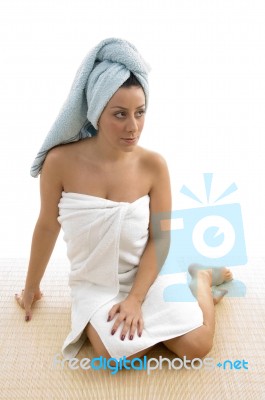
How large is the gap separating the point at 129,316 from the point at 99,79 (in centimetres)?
71

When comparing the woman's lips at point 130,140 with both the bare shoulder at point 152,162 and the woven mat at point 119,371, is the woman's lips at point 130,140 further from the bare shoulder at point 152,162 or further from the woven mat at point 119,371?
the woven mat at point 119,371

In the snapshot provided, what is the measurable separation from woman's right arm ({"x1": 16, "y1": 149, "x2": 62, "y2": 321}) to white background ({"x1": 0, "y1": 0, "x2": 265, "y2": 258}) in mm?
765

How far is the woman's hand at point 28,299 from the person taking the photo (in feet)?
5.92

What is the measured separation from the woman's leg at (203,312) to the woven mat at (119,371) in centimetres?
4

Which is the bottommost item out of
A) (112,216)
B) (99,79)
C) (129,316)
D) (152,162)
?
(129,316)

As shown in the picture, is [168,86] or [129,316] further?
[168,86]

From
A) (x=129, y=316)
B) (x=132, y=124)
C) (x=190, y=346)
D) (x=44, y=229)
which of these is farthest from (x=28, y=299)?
(x=132, y=124)

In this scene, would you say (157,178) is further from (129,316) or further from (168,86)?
(168,86)

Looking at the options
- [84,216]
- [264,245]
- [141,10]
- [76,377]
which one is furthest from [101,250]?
[141,10]

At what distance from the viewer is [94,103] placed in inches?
58.9

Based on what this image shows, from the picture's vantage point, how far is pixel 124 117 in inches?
59.5

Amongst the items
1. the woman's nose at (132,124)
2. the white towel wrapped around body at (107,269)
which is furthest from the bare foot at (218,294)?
the woman's nose at (132,124)
